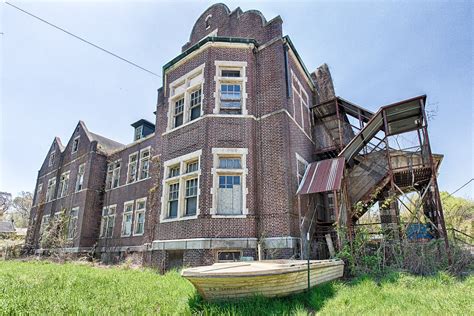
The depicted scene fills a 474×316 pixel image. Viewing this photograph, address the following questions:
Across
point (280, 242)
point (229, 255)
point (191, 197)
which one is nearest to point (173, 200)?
point (191, 197)

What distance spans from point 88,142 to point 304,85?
63.1 feet

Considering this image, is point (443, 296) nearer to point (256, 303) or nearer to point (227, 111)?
point (256, 303)

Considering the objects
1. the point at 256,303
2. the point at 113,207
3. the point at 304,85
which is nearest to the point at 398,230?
the point at 256,303

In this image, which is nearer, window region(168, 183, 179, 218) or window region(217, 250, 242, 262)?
window region(217, 250, 242, 262)

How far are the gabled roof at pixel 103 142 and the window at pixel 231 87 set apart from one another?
51.6 ft

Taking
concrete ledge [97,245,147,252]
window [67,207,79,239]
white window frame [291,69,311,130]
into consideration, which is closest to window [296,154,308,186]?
white window frame [291,69,311,130]

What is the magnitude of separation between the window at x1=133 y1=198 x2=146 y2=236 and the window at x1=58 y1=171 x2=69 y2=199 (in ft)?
34.9

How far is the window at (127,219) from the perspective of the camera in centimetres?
1988

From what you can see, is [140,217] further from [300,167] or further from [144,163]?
[300,167]

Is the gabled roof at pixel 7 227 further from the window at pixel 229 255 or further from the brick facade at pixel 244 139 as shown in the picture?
the window at pixel 229 255

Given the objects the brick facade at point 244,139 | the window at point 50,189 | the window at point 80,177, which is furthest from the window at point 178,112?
the window at point 50,189

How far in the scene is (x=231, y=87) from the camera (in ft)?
43.0

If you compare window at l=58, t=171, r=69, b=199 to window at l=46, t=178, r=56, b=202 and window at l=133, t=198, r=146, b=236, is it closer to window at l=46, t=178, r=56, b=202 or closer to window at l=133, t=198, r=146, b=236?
window at l=46, t=178, r=56, b=202

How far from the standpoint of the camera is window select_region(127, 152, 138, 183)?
69.4ft
